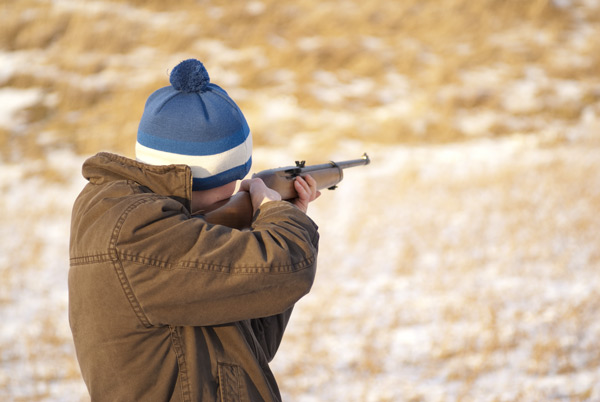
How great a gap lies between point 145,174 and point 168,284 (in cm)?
26

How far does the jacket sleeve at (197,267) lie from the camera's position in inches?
46.3

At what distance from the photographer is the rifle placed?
57.6 inches

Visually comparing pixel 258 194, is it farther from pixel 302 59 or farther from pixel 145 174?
pixel 302 59

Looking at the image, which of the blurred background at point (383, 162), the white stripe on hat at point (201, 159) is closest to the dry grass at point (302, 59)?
the blurred background at point (383, 162)

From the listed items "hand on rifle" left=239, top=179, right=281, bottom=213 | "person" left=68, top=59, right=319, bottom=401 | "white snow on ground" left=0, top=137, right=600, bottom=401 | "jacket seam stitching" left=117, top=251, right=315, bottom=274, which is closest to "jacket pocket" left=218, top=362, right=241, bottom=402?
"person" left=68, top=59, right=319, bottom=401

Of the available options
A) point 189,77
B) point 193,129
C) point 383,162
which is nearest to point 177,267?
point 193,129

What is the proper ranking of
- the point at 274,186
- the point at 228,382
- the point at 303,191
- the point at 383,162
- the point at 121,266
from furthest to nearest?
1. the point at 383,162
2. the point at 303,191
3. the point at 274,186
4. the point at 228,382
5. the point at 121,266

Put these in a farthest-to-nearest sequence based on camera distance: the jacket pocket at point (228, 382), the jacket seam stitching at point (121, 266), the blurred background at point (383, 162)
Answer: the blurred background at point (383, 162), the jacket pocket at point (228, 382), the jacket seam stitching at point (121, 266)

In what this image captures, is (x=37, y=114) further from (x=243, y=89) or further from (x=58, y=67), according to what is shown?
(x=243, y=89)

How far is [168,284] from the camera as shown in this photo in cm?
118

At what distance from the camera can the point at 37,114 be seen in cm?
1544

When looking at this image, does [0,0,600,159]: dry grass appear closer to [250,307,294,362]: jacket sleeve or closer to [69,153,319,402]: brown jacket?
[250,307,294,362]: jacket sleeve

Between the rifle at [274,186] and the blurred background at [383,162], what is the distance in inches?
124

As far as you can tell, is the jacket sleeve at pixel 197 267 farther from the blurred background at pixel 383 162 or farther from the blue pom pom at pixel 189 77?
the blurred background at pixel 383 162
